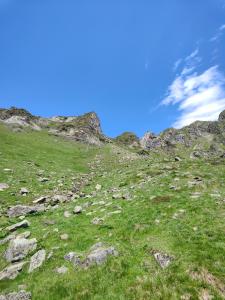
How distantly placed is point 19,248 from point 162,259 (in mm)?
8811

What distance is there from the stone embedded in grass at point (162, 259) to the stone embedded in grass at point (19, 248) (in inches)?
298

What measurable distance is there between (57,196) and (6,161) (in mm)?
18129

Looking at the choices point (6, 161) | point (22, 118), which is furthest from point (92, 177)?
point (22, 118)

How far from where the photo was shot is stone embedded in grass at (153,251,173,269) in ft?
51.0

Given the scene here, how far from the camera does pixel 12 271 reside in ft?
55.1

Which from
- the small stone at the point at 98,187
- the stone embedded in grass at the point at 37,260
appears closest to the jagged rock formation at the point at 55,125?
the small stone at the point at 98,187

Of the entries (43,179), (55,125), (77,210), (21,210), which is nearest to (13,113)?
(55,125)

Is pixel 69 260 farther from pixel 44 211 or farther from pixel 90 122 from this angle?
pixel 90 122

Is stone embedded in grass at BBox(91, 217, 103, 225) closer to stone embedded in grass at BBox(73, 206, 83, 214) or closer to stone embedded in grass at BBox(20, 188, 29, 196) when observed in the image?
stone embedded in grass at BBox(73, 206, 83, 214)

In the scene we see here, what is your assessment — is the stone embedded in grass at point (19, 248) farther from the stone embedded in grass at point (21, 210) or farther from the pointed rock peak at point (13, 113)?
the pointed rock peak at point (13, 113)

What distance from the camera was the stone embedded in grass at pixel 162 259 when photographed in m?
15.6

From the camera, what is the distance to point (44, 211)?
2648cm

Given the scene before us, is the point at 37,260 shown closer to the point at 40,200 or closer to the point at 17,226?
the point at 17,226

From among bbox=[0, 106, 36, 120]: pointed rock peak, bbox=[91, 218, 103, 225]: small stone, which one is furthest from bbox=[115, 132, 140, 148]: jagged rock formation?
bbox=[91, 218, 103, 225]: small stone
